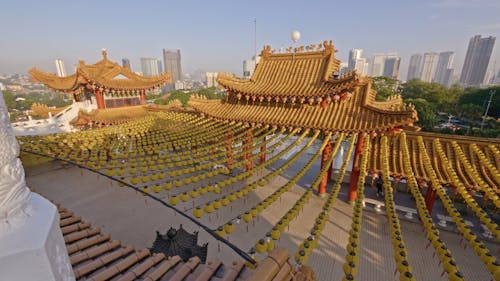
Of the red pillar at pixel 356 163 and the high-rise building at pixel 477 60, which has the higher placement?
the high-rise building at pixel 477 60

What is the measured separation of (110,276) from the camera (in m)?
3.55

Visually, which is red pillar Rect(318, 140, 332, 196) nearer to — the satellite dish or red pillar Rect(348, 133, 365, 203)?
red pillar Rect(348, 133, 365, 203)

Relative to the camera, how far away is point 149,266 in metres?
3.80

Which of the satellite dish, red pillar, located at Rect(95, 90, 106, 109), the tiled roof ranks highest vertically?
the satellite dish

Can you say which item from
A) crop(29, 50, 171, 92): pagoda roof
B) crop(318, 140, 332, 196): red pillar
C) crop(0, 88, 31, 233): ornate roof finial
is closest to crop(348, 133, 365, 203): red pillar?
crop(318, 140, 332, 196): red pillar

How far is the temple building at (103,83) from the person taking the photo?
1606cm

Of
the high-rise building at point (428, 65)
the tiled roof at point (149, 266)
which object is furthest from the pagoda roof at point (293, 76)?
the high-rise building at point (428, 65)

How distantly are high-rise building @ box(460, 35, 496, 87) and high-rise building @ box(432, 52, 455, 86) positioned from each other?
3741 centimetres

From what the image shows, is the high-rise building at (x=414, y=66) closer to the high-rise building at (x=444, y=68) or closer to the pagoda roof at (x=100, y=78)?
the high-rise building at (x=444, y=68)

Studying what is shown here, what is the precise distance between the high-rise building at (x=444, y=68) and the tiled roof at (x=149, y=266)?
717 ft

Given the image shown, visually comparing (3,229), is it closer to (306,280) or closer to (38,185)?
(306,280)

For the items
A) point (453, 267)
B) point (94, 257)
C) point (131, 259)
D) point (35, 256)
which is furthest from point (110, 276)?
point (453, 267)

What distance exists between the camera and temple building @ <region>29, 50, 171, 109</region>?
632 inches

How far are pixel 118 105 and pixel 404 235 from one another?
2063 centimetres
